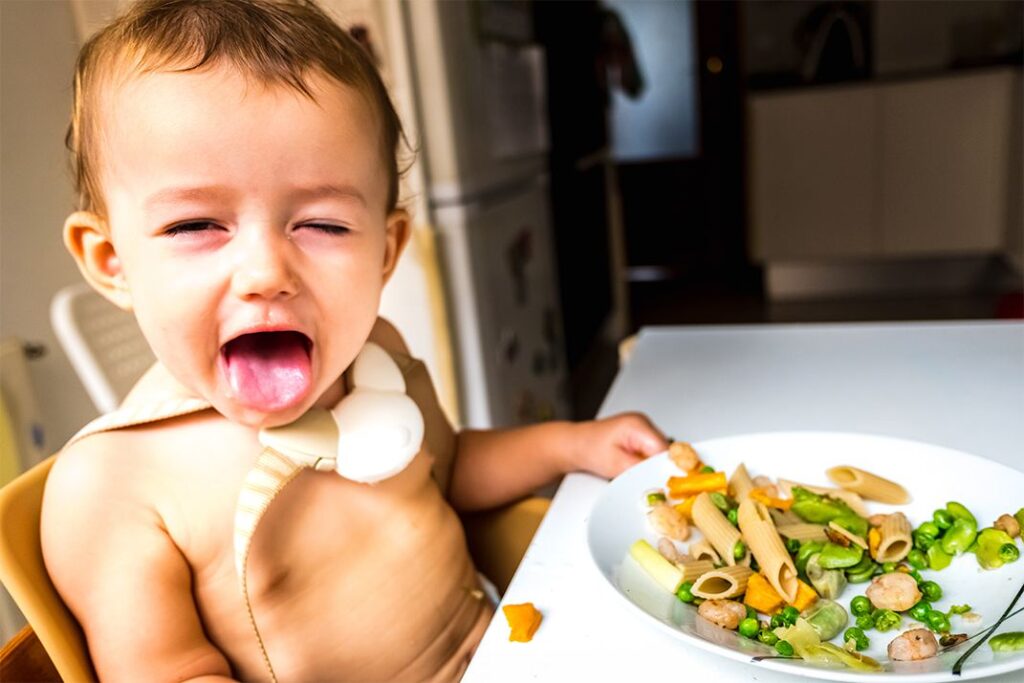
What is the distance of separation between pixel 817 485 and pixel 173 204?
48cm

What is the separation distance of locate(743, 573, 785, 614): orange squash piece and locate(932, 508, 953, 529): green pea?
13 cm

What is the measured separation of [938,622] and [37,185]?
4.57 feet

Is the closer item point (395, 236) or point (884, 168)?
point (395, 236)

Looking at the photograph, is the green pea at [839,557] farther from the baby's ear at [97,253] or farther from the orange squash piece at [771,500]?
the baby's ear at [97,253]

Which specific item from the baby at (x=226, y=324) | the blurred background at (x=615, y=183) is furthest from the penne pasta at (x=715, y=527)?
the blurred background at (x=615, y=183)

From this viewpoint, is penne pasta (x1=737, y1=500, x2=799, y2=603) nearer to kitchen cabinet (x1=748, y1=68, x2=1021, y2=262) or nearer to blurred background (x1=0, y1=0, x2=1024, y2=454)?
blurred background (x1=0, y1=0, x2=1024, y2=454)

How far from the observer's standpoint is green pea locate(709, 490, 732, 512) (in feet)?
1.94

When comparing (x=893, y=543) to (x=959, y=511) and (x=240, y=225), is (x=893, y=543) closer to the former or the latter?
(x=959, y=511)

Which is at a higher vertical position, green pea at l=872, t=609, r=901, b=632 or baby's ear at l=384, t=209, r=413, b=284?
baby's ear at l=384, t=209, r=413, b=284

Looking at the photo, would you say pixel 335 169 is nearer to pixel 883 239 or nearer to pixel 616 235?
pixel 616 235

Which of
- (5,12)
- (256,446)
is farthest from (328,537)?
(5,12)

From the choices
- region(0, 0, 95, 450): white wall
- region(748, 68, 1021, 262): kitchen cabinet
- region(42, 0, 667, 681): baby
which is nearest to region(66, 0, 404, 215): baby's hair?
region(42, 0, 667, 681): baby

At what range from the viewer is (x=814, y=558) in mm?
527

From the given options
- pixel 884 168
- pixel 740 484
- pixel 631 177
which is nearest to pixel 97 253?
pixel 740 484
